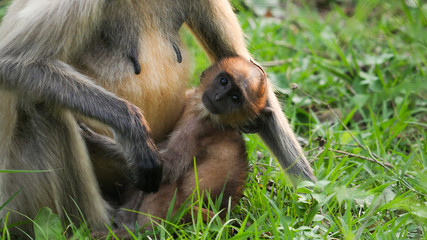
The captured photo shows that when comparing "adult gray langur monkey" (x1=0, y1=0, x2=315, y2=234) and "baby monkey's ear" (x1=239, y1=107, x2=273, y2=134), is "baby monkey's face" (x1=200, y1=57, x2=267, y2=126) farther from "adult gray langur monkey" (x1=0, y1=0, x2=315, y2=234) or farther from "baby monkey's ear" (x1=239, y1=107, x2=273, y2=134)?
"adult gray langur monkey" (x1=0, y1=0, x2=315, y2=234)

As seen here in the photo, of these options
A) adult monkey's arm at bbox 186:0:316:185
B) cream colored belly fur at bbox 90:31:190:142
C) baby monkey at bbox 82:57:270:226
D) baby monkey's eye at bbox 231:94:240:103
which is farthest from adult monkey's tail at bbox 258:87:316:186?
cream colored belly fur at bbox 90:31:190:142

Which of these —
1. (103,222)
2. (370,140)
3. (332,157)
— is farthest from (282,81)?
(103,222)

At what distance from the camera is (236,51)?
12.7ft

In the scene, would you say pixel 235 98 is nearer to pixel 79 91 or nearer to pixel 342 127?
pixel 79 91

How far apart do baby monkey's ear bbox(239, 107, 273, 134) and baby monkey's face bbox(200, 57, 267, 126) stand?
2.1 inches

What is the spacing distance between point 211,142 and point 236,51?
0.64 meters

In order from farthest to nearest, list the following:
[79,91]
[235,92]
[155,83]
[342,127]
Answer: [342,127] < [235,92] < [155,83] < [79,91]

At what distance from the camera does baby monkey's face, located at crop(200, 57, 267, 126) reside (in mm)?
3595

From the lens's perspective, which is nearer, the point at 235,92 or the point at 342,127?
the point at 235,92

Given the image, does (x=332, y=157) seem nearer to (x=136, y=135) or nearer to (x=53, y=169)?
(x=136, y=135)

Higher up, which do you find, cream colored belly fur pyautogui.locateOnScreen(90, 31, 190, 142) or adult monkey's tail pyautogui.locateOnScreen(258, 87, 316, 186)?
cream colored belly fur pyautogui.locateOnScreen(90, 31, 190, 142)

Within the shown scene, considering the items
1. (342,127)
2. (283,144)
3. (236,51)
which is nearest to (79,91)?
(236,51)

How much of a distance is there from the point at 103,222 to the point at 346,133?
2.04 m

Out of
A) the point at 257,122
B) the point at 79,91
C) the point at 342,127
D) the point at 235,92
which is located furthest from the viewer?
the point at 342,127
